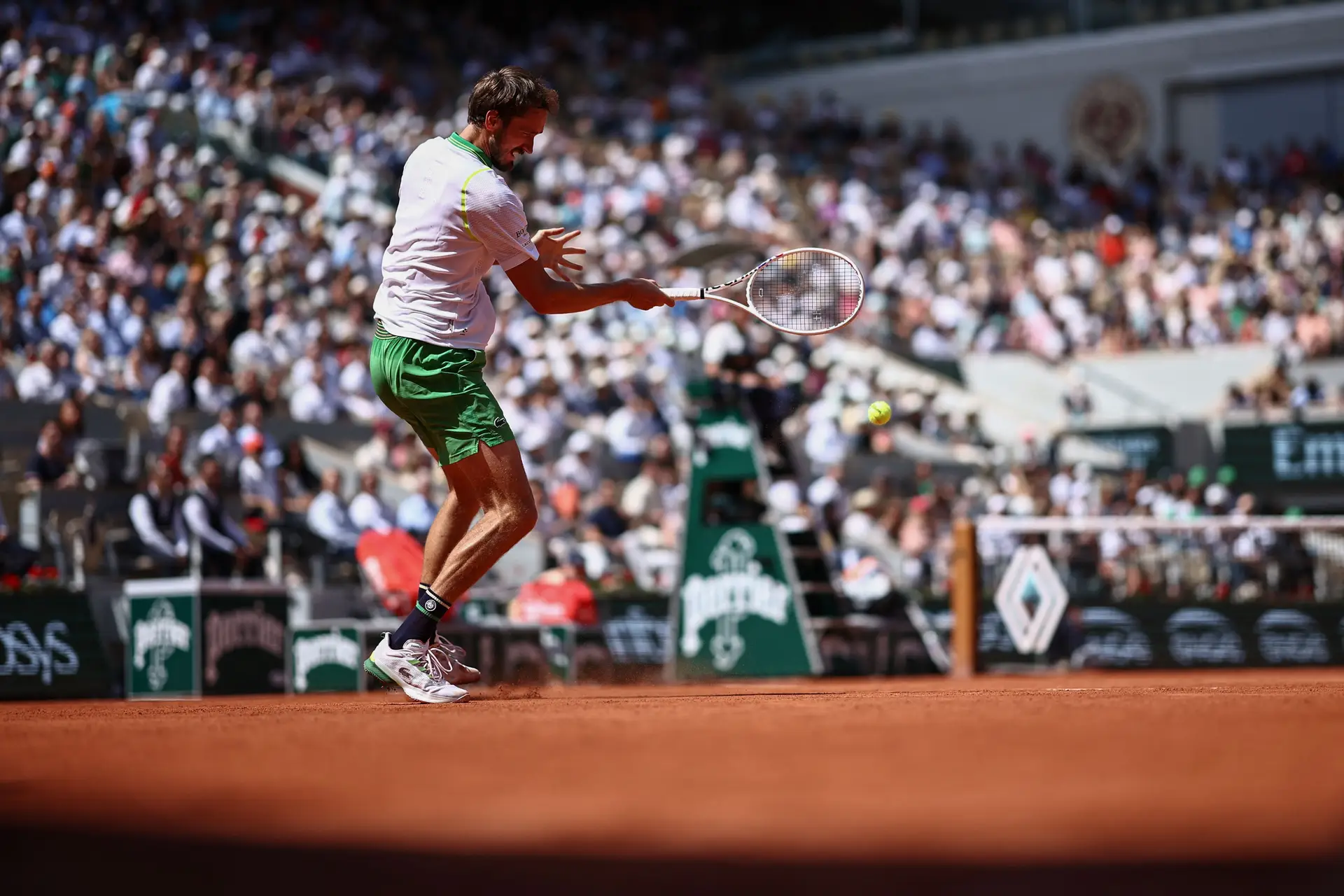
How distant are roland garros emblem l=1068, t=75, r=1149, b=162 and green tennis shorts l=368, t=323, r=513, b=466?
1171 inches

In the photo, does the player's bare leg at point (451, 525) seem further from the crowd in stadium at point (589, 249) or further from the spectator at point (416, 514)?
the spectator at point (416, 514)

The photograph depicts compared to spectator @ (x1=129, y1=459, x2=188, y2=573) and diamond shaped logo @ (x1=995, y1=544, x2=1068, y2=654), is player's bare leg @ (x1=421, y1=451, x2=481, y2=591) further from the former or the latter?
diamond shaped logo @ (x1=995, y1=544, x2=1068, y2=654)

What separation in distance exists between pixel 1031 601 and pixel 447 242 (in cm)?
1068

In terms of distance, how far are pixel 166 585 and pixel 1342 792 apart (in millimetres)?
10715

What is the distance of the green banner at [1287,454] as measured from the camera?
23219mm

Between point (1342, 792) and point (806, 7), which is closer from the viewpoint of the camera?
point (1342, 792)

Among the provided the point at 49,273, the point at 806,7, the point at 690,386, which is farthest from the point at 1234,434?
the point at 806,7

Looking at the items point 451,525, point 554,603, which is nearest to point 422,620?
point 451,525

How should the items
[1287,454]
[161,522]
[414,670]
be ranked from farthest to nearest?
[1287,454] < [161,522] < [414,670]

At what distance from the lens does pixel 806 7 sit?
39.7 metres

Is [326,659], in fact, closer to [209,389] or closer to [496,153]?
[209,389]

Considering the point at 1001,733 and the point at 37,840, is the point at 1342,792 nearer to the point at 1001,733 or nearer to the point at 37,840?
the point at 1001,733

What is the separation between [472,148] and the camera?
7.34m

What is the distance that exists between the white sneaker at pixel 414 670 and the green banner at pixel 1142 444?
61.3 ft
